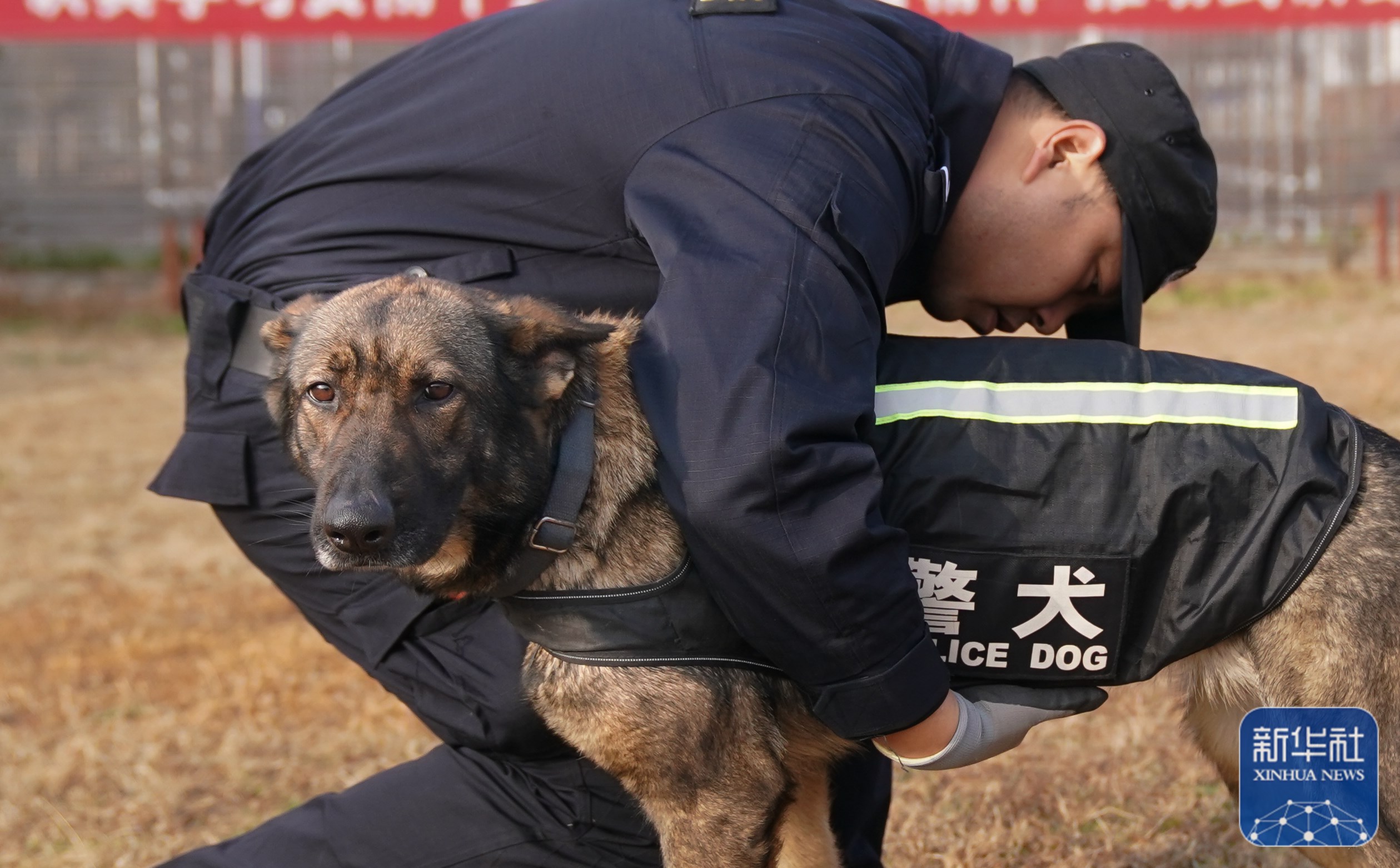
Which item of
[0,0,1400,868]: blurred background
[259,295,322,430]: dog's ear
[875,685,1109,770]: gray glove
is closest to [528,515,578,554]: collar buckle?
[259,295,322,430]: dog's ear

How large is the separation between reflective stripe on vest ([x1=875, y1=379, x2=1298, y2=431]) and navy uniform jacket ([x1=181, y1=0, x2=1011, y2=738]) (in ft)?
0.56

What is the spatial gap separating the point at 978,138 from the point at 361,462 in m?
1.52

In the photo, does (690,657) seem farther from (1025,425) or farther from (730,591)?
(1025,425)

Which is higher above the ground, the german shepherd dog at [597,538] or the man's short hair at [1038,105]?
the man's short hair at [1038,105]

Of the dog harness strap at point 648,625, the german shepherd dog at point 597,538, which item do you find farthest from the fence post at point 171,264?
the dog harness strap at point 648,625

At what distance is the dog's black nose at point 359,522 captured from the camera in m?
2.37

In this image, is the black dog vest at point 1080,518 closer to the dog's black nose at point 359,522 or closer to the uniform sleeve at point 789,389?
the uniform sleeve at point 789,389

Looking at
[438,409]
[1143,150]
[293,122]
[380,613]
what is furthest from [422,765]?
[293,122]

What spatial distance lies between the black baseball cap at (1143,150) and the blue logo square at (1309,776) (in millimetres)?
1018

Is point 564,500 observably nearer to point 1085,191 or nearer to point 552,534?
point 552,534

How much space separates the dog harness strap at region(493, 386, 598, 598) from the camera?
2.55 m

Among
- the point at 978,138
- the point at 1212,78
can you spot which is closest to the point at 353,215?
the point at 978,138

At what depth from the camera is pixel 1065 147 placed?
3.05m

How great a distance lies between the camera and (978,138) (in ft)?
9.75
